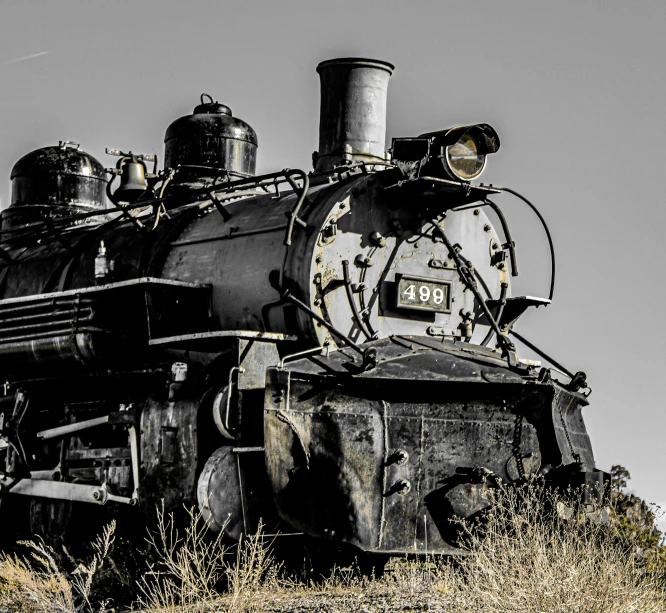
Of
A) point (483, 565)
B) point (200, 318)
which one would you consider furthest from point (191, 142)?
point (483, 565)

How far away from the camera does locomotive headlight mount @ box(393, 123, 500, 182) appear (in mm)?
8617

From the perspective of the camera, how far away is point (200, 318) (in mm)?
9141

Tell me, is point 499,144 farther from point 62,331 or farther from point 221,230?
point 62,331

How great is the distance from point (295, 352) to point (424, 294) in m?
1.12

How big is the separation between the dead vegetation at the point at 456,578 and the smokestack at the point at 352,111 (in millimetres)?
3499

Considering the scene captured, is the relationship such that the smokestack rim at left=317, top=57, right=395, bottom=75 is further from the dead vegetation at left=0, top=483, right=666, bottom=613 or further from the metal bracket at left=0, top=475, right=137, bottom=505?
the dead vegetation at left=0, top=483, right=666, bottom=613

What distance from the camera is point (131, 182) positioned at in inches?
465

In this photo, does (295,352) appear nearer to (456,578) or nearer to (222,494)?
(222,494)

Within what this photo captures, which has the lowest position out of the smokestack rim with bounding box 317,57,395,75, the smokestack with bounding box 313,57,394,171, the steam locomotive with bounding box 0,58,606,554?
the steam locomotive with bounding box 0,58,606,554

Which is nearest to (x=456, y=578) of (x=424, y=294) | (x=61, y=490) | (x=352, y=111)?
(x=424, y=294)

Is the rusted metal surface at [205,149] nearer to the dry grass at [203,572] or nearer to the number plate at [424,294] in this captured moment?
the number plate at [424,294]

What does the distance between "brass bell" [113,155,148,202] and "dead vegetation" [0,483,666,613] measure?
428 centimetres

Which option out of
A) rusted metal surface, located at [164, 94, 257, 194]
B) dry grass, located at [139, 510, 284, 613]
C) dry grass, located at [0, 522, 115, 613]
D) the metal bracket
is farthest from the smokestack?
dry grass, located at [0, 522, 115, 613]

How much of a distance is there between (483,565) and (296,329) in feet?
7.48
